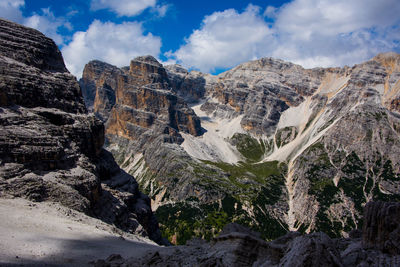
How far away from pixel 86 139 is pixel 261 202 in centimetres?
14366

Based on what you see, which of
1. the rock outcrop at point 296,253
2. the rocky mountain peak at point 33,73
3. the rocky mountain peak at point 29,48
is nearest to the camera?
the rock outcrop at point 296,253

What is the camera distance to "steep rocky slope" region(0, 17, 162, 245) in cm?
5741

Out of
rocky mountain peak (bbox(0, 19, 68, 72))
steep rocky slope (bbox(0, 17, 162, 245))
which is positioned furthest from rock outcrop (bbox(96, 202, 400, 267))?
rocky mountain peak (bbox(0, 19, 68, 72))

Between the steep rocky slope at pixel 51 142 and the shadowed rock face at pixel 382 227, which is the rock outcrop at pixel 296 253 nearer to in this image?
the shadowed rock face at pixel 382 227

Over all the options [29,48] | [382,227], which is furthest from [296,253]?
[29,48]

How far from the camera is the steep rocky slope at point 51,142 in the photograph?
57406mm

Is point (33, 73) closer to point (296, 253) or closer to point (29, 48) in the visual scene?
point (29, 48)

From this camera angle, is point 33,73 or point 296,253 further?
point 33,73

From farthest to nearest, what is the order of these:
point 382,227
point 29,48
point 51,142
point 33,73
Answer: point 29,48, point 33,73, point 51,142, point 382,227

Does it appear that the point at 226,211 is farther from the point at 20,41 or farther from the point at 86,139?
the point at 20,41

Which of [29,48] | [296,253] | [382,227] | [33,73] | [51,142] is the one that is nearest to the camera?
Answer: [296,253]

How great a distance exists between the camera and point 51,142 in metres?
65.2

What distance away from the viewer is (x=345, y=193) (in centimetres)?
19562

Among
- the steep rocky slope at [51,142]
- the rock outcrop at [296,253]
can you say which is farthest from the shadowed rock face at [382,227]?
the steep rocky slope at [51,142]
